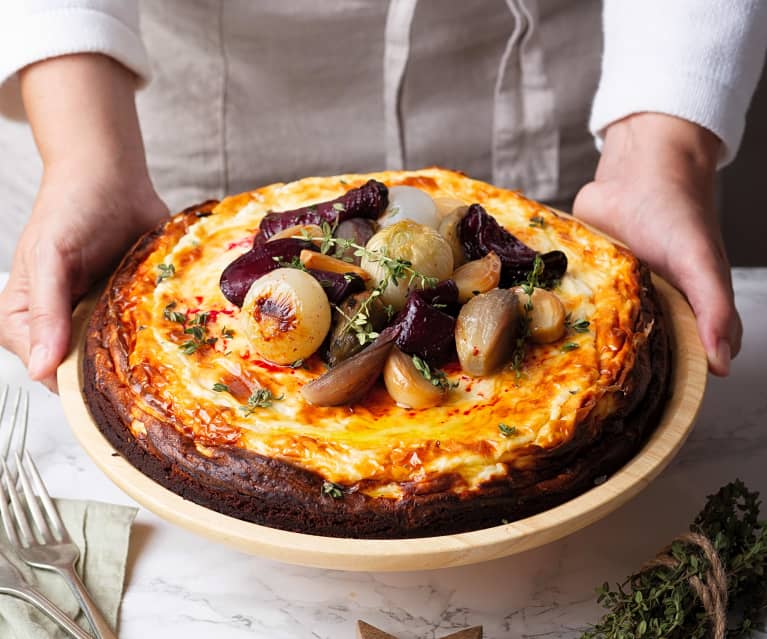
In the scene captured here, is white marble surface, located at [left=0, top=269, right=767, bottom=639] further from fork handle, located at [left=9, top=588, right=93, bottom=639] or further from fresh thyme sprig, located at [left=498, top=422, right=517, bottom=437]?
fresh thyme sprig, located at [left=498, top=422, right=517, bottom=437]

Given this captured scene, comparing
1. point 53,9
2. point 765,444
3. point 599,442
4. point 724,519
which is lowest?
point 765,444

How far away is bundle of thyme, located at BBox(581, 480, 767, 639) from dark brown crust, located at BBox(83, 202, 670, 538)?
0.23 metres

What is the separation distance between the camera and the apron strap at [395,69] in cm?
343

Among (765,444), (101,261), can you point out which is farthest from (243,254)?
(765,444)

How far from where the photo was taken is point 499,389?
7.20 feet

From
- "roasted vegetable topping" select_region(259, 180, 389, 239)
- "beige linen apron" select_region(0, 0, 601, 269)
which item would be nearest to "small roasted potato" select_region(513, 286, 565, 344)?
"roasted vegetable topping" select_region(259, 180, 389, 239)

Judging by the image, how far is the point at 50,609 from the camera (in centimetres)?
208

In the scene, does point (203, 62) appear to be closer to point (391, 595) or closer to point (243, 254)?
point (243, 254)

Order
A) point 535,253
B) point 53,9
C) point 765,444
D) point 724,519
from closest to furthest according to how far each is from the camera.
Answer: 1. point 724,519
2. point 535,253
3. point 765,444
4. point 53,9

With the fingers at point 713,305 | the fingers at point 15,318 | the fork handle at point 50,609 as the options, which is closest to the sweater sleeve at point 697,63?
the fingers at point 713,305

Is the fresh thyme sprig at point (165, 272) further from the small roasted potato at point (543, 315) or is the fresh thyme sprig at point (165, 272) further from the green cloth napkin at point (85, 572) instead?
the small roasted potato at point (543, 315)

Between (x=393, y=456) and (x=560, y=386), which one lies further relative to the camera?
(x=560, y=386)

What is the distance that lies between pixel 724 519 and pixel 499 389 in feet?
1.90

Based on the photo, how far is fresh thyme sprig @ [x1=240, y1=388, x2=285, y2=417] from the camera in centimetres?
212
